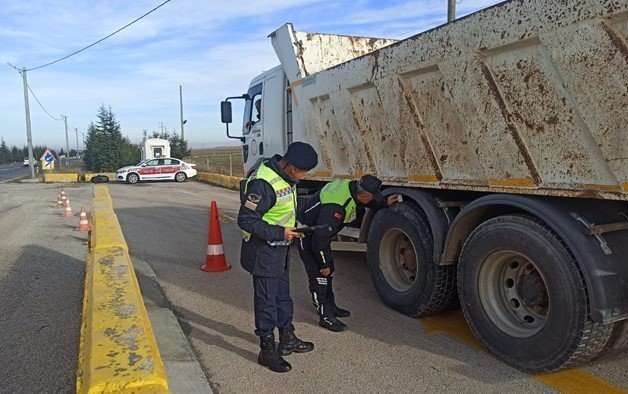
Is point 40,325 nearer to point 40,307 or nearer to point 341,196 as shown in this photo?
point 40,307

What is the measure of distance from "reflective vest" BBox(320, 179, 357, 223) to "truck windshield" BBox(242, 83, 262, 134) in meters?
4.27

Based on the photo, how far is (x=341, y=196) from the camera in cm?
432

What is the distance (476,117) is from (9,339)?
13.8 feet

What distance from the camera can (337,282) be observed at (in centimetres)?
588

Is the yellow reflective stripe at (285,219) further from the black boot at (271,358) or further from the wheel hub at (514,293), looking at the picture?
the wheel hub at (514,293)

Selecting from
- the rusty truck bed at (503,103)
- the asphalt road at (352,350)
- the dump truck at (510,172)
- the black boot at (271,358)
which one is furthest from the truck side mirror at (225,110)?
the black boot at (271,358)

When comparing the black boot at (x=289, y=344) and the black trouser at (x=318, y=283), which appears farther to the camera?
the black trouser at (x=318, y=283)

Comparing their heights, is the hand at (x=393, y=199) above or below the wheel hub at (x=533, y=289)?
above

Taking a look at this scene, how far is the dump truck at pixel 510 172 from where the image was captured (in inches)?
115

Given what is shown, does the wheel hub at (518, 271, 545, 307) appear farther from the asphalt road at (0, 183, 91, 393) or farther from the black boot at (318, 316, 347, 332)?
the asphalt road at (0, 183, 91, 393)

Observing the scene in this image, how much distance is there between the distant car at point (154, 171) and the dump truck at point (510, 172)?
77.0ft

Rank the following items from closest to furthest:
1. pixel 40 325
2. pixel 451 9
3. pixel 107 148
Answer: pixel 40 325 → pixel 451 9 → pixel 107 148

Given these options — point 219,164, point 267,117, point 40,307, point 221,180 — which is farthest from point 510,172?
point 219,164

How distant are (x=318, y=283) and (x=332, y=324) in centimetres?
38
